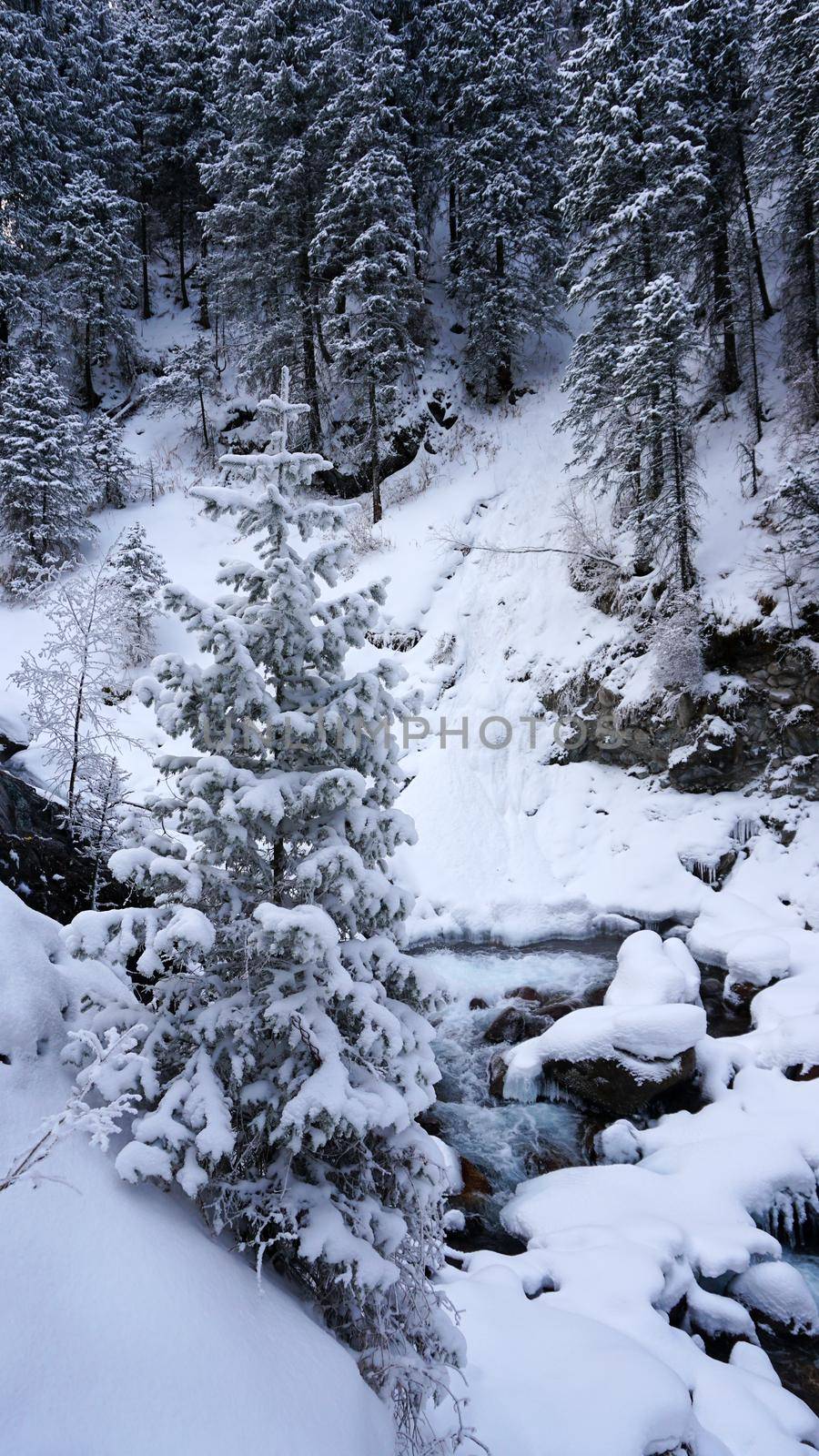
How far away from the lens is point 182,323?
95.7ft

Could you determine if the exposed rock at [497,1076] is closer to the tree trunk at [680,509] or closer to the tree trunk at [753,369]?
the tree trunk at [680,509]

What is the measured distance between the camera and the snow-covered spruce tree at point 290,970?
3307 mm

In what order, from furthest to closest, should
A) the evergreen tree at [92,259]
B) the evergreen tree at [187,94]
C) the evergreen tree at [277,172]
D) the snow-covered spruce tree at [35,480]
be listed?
1. the evergreen tree at [187,94]
2. the evergreen tree at [92,259]
3. the evergreen tree at [277,172]
4. the snow-covered spruce tree at [35,480]

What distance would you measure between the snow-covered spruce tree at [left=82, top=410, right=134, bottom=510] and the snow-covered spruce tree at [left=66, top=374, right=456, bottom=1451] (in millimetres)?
19854

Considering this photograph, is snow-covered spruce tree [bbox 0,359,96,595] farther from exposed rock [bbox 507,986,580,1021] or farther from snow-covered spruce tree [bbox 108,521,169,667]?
exposed rock [bbox 507,986,580,1021]

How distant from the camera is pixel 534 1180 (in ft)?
22.7

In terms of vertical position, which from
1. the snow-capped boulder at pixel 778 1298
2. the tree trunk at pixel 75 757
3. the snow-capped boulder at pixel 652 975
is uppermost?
the tree trunk at pixel 75 757

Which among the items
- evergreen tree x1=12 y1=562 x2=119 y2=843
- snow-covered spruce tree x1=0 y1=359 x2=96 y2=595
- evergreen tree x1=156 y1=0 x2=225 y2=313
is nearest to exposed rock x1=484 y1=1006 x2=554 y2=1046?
evergreen tree x1=12 y1=562 x2=119 y2=843

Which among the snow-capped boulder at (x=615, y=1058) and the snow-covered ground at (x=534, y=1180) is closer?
the snow-covered ground at (x=534, y=1180)

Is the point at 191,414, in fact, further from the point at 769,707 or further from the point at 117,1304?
the point at 117,1304

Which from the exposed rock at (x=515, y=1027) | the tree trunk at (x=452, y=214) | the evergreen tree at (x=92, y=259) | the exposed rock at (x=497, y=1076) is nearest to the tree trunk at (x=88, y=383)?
the evergreen tree at (x=92, y=259)

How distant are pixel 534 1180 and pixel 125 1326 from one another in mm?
5613

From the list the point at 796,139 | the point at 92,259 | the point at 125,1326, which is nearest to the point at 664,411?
the point at 796,139

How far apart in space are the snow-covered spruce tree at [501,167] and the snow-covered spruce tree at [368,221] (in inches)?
82.8
